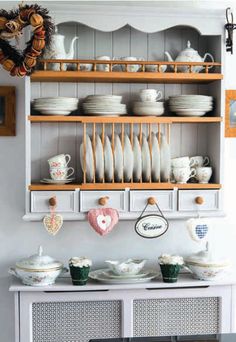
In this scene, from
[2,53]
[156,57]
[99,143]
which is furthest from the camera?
[156,57]

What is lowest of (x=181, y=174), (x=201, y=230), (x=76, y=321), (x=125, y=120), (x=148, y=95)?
(x=76, y=321)

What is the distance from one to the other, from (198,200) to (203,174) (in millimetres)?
139

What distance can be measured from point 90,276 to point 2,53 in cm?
115

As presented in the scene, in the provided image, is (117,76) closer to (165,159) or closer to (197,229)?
(165,159)

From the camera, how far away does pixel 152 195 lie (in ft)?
9.64

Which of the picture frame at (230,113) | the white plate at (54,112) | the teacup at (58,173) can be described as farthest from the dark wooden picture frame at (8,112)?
the picture frame at (230,113)

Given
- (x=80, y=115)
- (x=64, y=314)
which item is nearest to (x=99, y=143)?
(x=80, y=115)

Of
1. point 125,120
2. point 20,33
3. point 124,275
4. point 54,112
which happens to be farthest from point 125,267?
point 20,33

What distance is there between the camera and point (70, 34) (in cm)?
309

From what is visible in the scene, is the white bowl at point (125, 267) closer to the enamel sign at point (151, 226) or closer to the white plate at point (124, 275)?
the white plate at point (124, 275)

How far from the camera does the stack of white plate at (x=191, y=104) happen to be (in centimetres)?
296

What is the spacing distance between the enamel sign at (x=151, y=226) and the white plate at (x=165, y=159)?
20cm

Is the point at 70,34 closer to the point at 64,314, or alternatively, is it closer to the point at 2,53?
the point at 2,53

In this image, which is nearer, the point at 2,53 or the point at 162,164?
the point at 2,53
